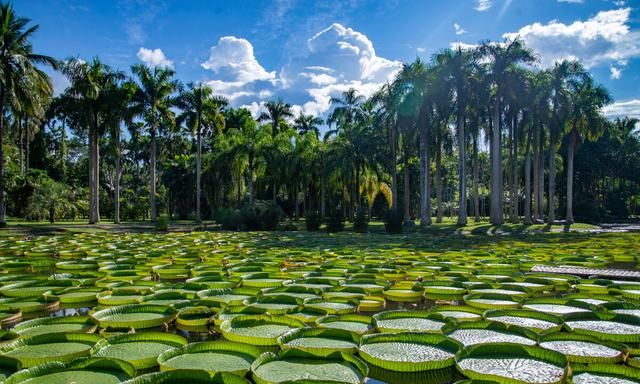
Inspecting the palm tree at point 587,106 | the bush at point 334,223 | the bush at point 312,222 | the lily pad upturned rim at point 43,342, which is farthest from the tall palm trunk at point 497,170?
the lily pad upturned rim at point 43,342

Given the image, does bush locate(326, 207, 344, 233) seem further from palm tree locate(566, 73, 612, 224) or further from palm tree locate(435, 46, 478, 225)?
palm tree locate(566, 73, 612, 224)

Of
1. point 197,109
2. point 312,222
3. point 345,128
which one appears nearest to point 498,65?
point 345,128

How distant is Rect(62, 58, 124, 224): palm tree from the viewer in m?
32.2

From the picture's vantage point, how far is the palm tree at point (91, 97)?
105 feet

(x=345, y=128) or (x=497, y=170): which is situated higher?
(x=345, y=128)

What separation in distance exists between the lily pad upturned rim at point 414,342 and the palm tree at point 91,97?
110 ft

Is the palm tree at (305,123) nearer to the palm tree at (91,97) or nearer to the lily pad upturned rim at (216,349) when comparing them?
the palm tree at (91,97)

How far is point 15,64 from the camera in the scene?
25.6m

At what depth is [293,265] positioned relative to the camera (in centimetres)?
1109

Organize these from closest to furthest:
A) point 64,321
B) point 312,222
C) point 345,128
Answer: point 64,321 < point 312,222 < point 345,128

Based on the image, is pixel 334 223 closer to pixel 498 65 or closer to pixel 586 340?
pixel 498 65

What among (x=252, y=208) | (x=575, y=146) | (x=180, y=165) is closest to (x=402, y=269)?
(x=252, y=208)

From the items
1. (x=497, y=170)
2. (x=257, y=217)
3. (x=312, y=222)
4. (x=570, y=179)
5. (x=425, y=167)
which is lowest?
(x=312, y=222)

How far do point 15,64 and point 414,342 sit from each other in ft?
97.7
